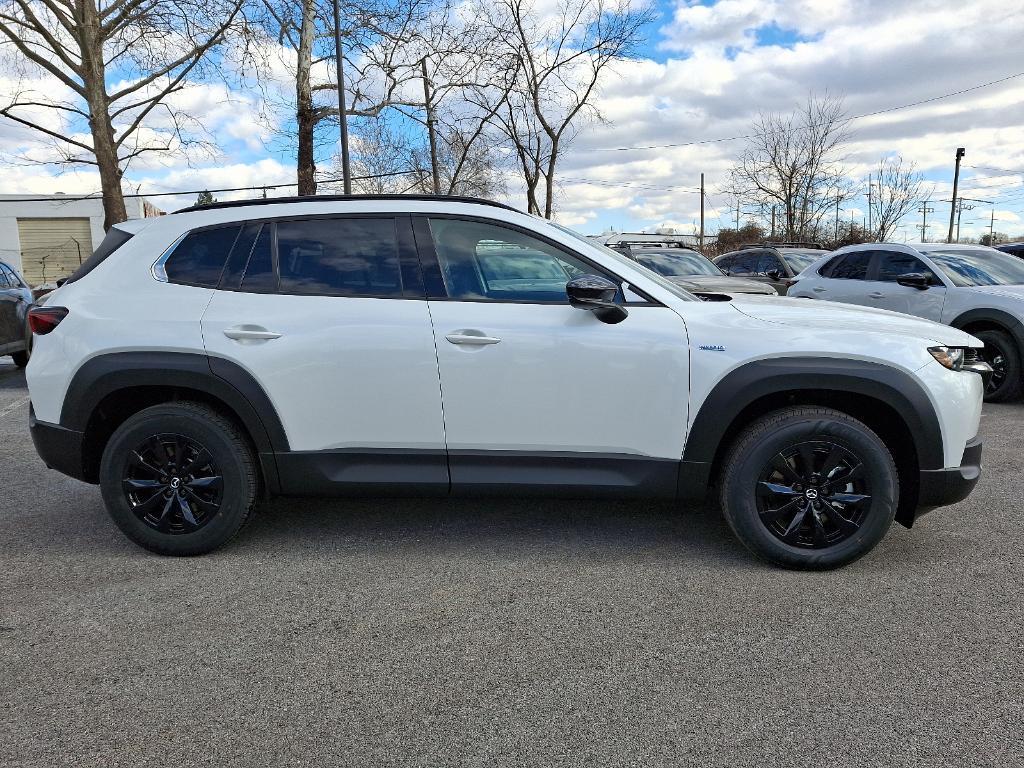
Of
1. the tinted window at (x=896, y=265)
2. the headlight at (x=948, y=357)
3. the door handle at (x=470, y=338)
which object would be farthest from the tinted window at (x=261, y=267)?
the tinted window at (x=896, y=265)

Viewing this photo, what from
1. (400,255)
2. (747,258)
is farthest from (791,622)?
(747,258)

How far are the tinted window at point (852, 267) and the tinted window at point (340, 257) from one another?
739cm

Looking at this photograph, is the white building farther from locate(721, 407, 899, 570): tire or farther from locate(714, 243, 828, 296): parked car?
locate(721, 407, 899, 570): tire

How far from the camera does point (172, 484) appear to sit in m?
3.79

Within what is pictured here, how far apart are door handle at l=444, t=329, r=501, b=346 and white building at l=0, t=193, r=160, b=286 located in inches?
2021

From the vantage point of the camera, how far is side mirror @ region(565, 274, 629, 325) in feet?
11.0

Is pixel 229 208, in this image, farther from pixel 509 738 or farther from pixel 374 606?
pixel 509 738

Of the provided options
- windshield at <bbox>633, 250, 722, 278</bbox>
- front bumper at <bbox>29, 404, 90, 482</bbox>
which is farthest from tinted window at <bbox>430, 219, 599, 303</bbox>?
windshield at <bbox>633, 250, 722, 278</bbox>

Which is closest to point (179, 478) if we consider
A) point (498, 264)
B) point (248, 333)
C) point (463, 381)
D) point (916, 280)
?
point (248, 333)

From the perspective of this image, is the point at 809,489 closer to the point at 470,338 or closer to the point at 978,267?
the point at 470,338

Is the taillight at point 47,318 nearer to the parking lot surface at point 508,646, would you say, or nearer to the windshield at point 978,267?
the parking lot surface at point 508,646

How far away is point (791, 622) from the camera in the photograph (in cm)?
311

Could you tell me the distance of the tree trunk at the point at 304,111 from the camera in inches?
790

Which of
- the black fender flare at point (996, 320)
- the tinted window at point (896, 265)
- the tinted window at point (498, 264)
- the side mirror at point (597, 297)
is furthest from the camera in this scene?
the tinted window at point (896, 265)
